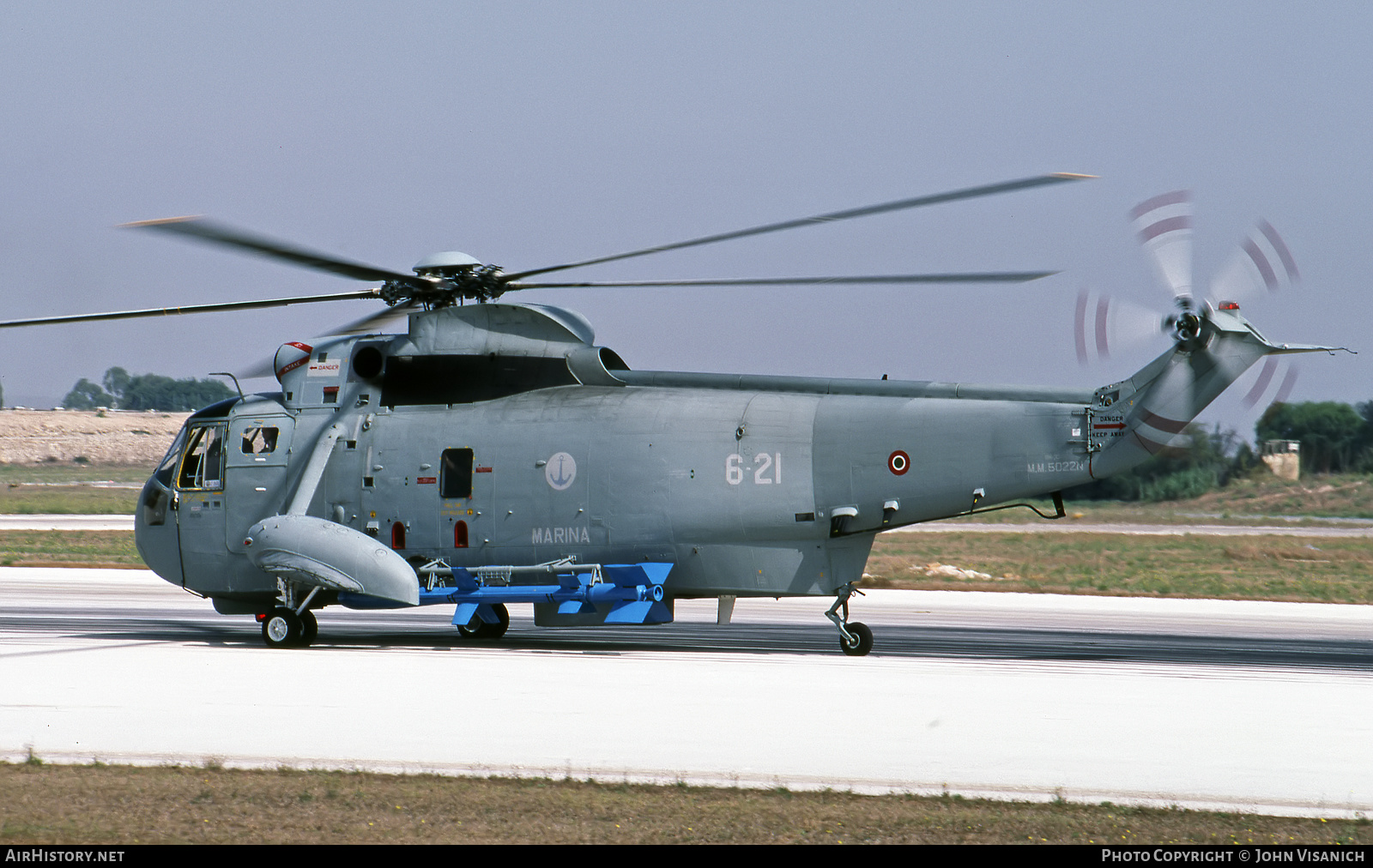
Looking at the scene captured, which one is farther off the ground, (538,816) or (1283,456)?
(538,816)

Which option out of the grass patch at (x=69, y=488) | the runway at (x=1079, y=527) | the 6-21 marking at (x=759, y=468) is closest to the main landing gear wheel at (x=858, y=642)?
the 6-21 marking at (x=759, y=468)

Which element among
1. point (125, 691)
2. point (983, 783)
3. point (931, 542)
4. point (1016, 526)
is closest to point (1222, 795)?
point (983, 783)

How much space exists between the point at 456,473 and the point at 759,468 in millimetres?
4302

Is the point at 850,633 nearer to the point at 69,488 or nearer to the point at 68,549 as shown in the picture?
the point at 68,549

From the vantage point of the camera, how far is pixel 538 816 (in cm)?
760

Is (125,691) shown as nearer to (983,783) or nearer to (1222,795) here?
(983,783)

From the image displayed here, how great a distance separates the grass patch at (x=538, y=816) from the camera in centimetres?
716

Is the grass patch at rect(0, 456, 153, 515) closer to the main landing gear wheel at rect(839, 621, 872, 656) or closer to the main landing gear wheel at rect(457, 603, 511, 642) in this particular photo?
the main landing gear wheel at rect(457, 603, 511, 642)

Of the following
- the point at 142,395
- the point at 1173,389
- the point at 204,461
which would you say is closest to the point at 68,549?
the point at 204,461

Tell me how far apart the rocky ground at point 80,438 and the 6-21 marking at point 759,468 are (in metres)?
126

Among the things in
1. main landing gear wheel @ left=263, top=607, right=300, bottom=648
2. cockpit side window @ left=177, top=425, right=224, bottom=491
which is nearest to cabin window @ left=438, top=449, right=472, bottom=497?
main landing gear wheel @ left=263, top=607, right=300, bottom=648

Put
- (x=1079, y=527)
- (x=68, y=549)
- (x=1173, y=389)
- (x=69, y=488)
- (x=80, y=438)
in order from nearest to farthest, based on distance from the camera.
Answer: (x=1173, y=389) < (x=68, y=549) < (x=1079, y=527) < (x=69, y=488) < (x=80, y=438)

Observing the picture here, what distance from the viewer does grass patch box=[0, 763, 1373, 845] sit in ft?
23.5

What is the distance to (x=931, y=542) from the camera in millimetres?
56594
